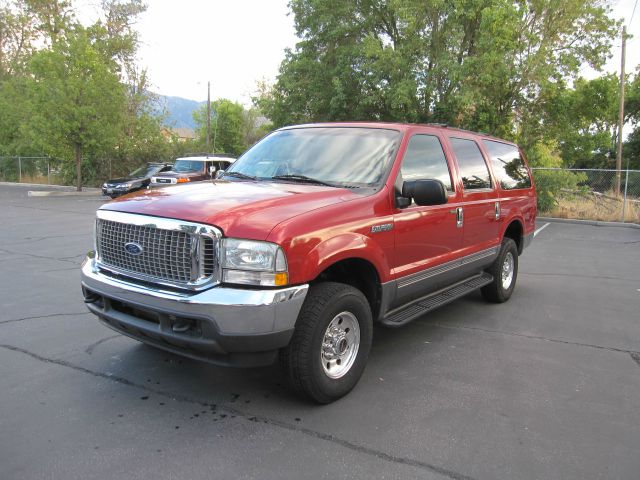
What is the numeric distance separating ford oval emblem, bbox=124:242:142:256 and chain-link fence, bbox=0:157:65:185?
30.8 m

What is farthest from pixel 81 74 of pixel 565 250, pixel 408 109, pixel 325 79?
pixel 565 250

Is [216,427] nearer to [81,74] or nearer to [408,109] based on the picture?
[408,109]

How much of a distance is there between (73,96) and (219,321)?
2287 cm

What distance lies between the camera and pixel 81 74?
22.5 meters

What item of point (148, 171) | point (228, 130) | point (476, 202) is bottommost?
point (476, 202)

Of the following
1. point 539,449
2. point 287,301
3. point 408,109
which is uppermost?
point 408,109

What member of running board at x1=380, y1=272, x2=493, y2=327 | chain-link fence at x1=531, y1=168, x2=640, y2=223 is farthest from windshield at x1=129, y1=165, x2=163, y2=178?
running board at x1=380, y1=272, x2=493, y2=327

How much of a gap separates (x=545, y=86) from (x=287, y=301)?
52.4ft

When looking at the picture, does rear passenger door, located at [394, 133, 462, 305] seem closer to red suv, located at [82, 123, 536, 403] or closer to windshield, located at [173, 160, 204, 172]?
red suv, located at [82, 123, 536, 403]

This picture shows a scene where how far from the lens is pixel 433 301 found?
4652mm

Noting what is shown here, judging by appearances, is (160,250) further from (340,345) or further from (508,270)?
(508,270)

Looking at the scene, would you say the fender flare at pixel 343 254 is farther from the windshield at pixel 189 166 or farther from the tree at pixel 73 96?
the tree at pixel 73 96

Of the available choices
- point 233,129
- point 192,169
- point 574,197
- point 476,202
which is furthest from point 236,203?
point 233,129

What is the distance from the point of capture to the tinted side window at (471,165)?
16.8 ft
